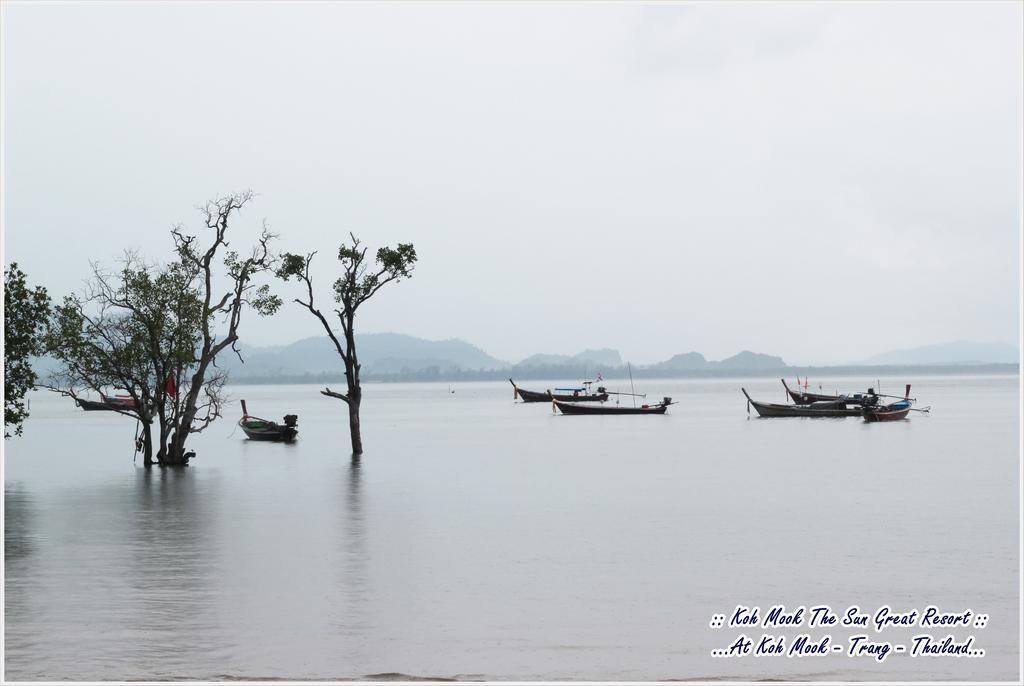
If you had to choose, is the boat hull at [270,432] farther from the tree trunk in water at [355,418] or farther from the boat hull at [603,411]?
the boat hull at [603,411]

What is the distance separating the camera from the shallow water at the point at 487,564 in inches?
513

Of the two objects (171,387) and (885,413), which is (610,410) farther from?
(171,387)

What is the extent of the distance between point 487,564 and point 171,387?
69.3 ft

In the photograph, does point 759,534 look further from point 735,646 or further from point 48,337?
point 48,337

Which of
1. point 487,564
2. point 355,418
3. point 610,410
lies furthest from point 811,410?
point 487,564

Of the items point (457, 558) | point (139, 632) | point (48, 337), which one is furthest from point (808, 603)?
point (48, 337)

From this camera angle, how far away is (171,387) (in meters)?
38.0

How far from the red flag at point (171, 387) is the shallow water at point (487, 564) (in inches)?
119

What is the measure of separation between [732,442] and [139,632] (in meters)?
50.5

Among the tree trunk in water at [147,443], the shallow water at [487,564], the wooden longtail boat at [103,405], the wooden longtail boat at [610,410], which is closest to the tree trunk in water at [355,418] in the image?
the shallow water at [487,564]

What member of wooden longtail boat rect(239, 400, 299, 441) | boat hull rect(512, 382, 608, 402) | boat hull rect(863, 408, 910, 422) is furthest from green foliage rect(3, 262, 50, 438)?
boat hull rect(512, 382, 608, 402)

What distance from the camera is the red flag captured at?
1485 inches

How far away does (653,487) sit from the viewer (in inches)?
1407

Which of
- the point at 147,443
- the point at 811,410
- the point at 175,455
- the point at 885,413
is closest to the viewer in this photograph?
the point at 147,443
